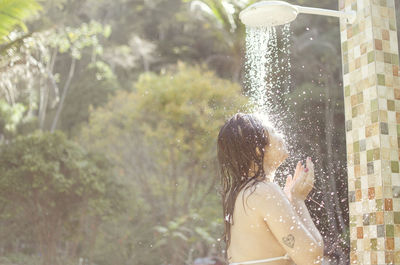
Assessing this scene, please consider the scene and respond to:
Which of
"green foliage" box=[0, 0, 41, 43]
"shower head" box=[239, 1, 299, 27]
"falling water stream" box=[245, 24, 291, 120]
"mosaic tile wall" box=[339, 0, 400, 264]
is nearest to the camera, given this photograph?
"mosaic tile wall" box=[339, 0, 400, 264]

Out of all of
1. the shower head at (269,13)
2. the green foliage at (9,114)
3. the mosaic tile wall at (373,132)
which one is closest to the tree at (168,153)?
the green foliage at (9,114)

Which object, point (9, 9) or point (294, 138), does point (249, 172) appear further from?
point (9, 9)

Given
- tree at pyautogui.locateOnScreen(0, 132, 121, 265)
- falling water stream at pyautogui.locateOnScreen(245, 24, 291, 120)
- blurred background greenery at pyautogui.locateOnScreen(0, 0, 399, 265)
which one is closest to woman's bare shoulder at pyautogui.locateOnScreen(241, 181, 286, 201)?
falling water stream at pyautogui.locateOnScreen(245, 24, 291, 120)

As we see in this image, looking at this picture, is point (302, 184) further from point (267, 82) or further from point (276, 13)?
point (267, 82)

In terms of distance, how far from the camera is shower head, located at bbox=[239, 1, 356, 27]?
8.34 feet

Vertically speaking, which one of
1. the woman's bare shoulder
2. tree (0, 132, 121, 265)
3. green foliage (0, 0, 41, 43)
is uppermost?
green foliage (0, 0, 41, 43)

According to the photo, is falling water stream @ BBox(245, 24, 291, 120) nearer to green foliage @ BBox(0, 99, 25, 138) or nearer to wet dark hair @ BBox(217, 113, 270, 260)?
wet dark hair @ BBox(217, 113, 270, 260)

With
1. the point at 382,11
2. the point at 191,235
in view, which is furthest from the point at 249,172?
the point at 191,235

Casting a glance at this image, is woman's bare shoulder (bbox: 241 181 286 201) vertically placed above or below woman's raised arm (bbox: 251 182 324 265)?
above

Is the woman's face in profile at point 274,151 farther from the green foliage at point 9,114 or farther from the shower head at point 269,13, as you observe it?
the green foliage at point 9,114

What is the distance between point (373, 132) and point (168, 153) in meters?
9.45

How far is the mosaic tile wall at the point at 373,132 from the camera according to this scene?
2328 mm

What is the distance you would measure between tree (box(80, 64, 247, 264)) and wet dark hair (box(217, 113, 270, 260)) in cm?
867

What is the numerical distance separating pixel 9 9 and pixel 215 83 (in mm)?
4875
